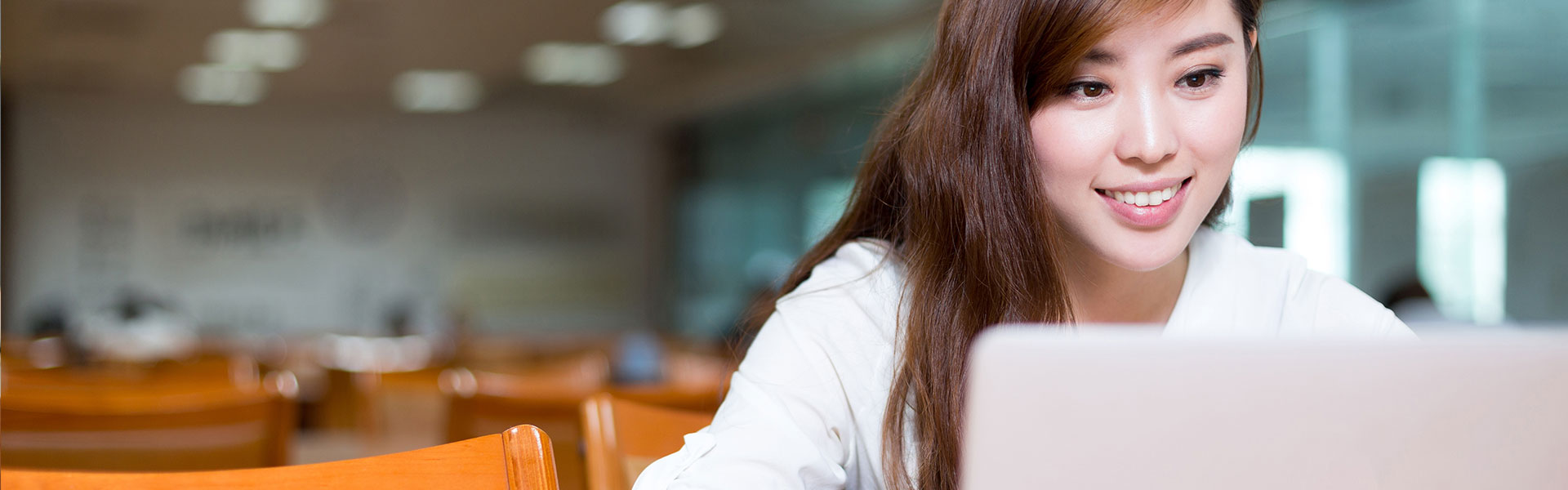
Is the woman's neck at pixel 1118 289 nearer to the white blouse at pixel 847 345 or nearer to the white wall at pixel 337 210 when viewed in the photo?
the white blouse at pixel 847 345

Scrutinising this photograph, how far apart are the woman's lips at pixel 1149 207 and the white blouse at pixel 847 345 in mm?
104

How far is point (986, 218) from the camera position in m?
0.93

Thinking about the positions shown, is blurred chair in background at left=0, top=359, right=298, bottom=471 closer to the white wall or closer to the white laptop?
the white laptop

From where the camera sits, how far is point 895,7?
6.76 metres

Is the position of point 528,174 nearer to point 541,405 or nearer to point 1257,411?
point 541,405

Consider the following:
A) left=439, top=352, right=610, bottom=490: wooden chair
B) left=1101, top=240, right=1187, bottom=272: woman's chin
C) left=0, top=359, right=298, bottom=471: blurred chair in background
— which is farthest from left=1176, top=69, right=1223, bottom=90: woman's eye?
left=0, top=359, right=298, bottom=471: blurred chair in background

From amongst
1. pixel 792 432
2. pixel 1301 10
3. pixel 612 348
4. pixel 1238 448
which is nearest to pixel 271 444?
pixel 792 432

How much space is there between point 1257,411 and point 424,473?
0.54 meters

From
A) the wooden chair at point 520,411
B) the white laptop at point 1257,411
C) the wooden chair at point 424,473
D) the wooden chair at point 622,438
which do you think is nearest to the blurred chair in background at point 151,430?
the wooden chair at point 520,411

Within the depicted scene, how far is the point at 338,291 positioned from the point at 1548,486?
1140 cm

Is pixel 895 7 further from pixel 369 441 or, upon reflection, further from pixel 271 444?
pixel 271 444

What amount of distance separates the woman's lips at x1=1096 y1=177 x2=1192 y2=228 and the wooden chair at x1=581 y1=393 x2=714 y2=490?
0.46 metres

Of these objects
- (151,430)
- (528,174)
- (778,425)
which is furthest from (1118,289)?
(528,174)

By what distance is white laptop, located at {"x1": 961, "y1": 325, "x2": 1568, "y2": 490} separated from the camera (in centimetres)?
46
